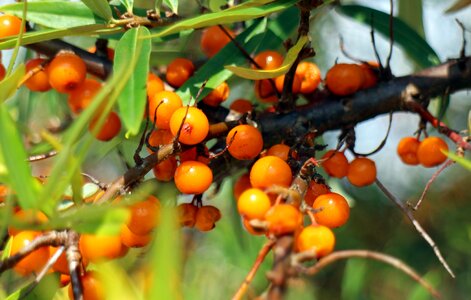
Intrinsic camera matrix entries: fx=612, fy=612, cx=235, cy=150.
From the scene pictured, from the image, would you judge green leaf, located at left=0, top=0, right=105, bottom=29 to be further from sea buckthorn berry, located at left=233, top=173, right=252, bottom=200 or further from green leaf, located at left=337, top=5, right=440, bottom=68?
green leaf, located at left=337, top=5, right=440, bottom=68

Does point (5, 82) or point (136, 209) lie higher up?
point (5, 82)

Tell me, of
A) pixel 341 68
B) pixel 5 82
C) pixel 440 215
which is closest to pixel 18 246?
pixel 5 82

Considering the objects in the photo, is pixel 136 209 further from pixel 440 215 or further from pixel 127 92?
pixel 440 215

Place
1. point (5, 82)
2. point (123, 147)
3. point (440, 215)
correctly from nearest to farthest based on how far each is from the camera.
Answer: point (5, 82) → point (123, 147) → point (440, 215)

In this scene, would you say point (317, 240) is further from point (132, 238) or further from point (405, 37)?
point (405, 37)

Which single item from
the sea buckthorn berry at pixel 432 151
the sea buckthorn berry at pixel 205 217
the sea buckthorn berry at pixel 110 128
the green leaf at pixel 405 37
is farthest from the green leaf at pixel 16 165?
the green leaf at pixel 405 37

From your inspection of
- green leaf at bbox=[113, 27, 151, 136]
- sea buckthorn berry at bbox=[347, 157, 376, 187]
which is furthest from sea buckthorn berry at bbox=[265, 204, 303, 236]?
sea buckthorn berry at bbox=[347, 157, 376, 187]
